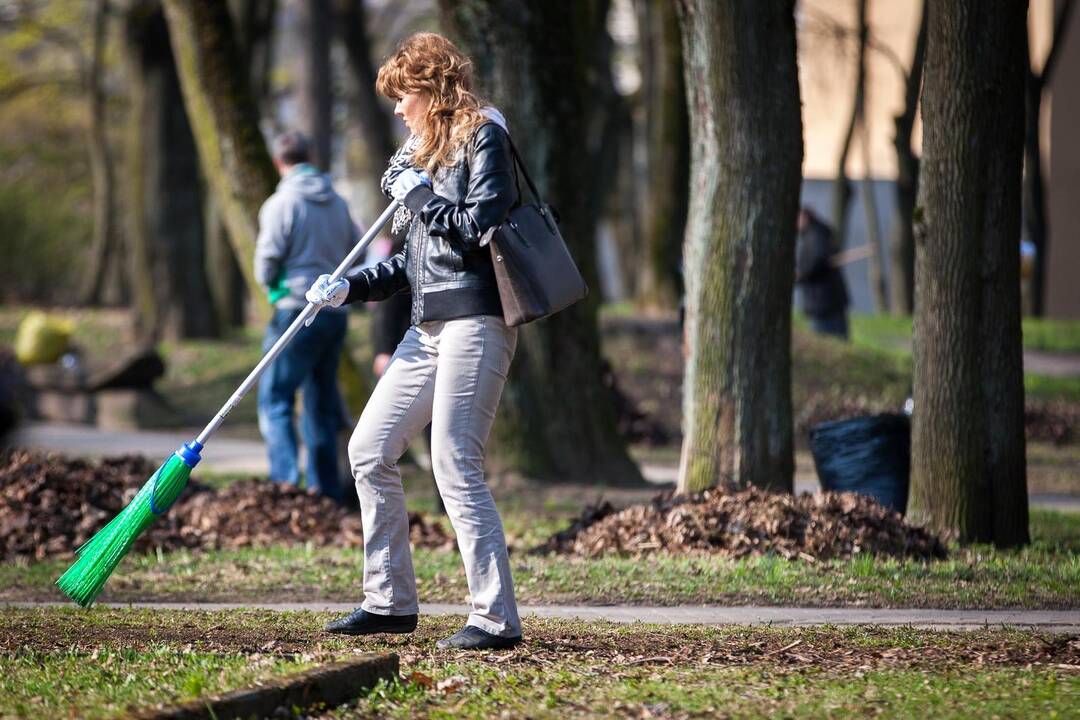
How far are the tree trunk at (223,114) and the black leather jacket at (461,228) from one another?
652 centimetres

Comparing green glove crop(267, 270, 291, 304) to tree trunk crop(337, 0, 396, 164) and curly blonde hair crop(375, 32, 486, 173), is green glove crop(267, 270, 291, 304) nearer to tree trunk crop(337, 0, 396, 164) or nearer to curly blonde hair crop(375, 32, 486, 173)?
curly blonde hair crop(375, 32, 486, 173)

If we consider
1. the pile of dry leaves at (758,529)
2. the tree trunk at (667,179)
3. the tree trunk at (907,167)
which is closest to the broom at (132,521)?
the pile of dry leaves at (758,529)

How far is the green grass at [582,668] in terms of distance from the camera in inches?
189

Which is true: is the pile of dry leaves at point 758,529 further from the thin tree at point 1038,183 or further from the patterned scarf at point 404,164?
the thin tree at point 1038,183

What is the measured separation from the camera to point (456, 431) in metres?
5.62

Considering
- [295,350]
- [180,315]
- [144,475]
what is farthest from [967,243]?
[180,315]

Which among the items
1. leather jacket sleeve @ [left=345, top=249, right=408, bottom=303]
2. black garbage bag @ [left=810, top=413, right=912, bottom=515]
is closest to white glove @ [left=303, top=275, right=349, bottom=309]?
leather jacket sleeve @ [left=345, top=249, right=408, bottom=303]

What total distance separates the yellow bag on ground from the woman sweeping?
44.3 feet

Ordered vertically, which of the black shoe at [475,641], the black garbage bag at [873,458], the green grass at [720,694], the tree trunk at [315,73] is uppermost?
the tree trunk at [315,73]

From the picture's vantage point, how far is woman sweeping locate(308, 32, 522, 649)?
18.3ft

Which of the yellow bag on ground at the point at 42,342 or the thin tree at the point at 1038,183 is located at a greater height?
the thin tree at the point at 1038,183

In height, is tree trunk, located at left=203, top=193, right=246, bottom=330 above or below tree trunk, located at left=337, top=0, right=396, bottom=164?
below

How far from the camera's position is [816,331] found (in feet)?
63.1

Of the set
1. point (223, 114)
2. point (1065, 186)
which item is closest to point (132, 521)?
point (223, 114)
